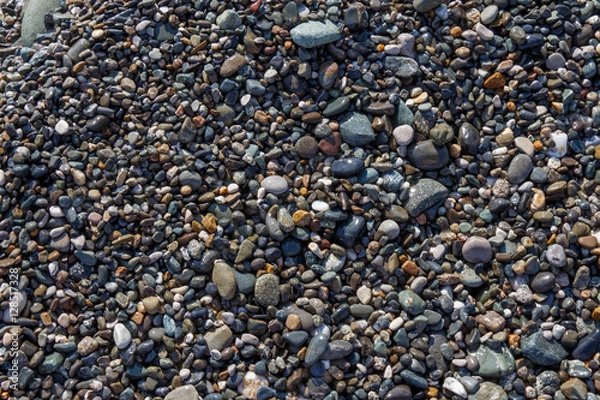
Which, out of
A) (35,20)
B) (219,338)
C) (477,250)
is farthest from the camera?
(35,20)

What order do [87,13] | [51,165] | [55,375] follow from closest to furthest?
[55,375] → [51,165] → [87,13]

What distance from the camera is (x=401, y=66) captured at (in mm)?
2934

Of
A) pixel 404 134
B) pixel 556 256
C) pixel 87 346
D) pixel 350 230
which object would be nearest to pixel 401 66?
pixel 404 134

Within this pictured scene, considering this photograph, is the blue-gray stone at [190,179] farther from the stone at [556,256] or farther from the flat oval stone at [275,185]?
the stone at [556,256]

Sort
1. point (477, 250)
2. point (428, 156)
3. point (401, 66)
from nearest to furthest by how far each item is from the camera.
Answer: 1. point (477, 250)
2. point (428, 156)
3. point (401, 66)

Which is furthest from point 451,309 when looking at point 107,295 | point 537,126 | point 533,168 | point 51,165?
point 51,165

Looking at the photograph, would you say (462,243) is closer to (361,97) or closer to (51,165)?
(361,97)

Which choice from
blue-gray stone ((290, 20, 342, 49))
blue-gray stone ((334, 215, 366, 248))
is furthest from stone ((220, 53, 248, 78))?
blue-gray stone ((334, 215, 366, 248))

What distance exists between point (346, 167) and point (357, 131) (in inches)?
8.1

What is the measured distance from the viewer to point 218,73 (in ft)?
9.65

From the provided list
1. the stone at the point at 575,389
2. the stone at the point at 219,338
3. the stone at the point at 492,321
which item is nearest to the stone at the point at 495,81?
the stone at the point at 492,321

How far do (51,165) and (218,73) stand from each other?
97 cm

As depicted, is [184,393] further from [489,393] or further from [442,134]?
[442,134]

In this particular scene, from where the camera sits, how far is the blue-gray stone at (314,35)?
2.90 meters
